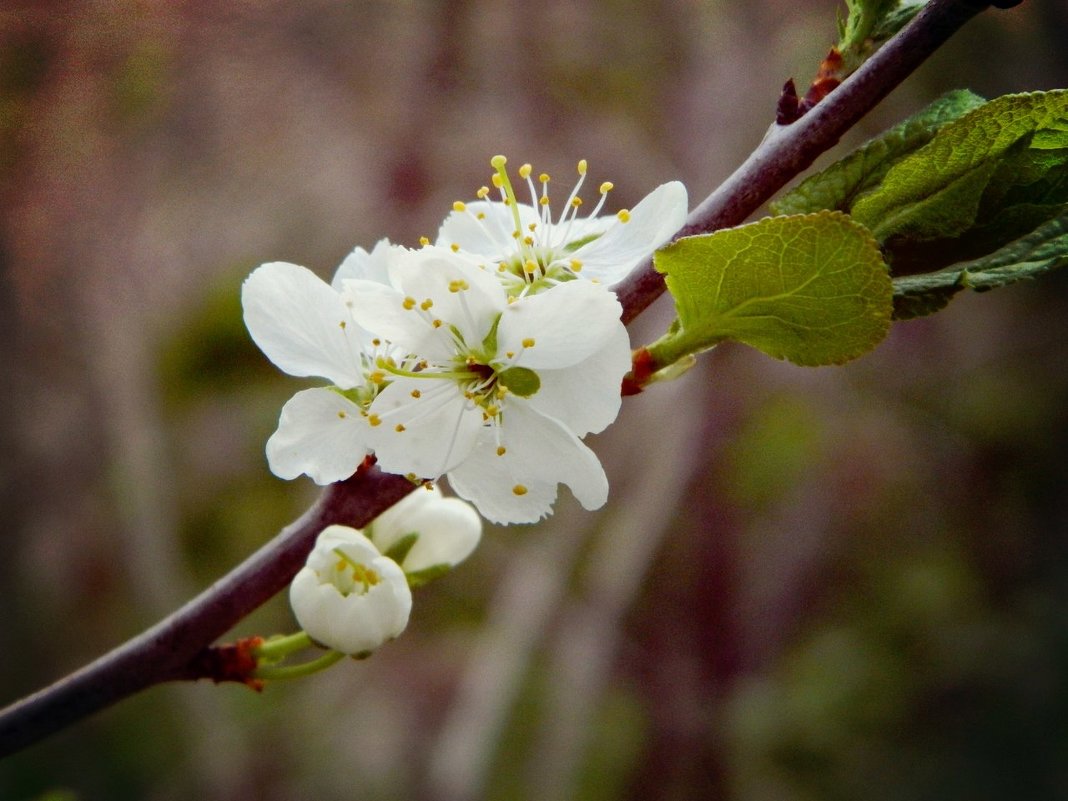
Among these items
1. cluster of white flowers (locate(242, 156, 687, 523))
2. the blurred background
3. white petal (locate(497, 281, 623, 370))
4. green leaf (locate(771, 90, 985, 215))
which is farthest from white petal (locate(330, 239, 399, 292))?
the blurred background

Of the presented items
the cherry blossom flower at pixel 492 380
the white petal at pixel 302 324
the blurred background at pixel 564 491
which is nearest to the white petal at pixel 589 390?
the cherry blossom flower at pixel 492 380

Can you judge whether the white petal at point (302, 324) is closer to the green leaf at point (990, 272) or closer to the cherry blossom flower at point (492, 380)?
the cherry blossom flower at point (492, 380)

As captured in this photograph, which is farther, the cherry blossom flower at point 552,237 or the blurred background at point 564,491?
the blurred background at point 564,491

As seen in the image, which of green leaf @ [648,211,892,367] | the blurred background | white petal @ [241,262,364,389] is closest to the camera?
green leaf @ [648,211,892,367]

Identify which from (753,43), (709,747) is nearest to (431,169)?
(753,43)

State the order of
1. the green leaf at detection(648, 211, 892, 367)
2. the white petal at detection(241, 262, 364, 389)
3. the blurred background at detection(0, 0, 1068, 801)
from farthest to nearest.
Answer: the blurred background at detection(0, 0, 1068, 801) → the white petal at detection(241, 262, 364, 389) → the green leaf at detection(648, 211, 892, 367)

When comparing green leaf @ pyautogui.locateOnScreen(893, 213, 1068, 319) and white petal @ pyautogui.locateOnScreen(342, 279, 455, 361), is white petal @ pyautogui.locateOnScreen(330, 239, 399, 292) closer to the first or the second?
white petal @ pyautogui.locateOnScreen(342, 279, 455, 361)

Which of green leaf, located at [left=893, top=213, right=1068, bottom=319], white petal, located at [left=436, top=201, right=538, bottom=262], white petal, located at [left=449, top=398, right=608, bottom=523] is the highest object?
white petal, located at [left=436, top=201, right=538, bottom=262]

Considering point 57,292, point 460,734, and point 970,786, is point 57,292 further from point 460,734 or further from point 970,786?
point 970,786

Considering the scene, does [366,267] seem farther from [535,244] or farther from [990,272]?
[990,272]
